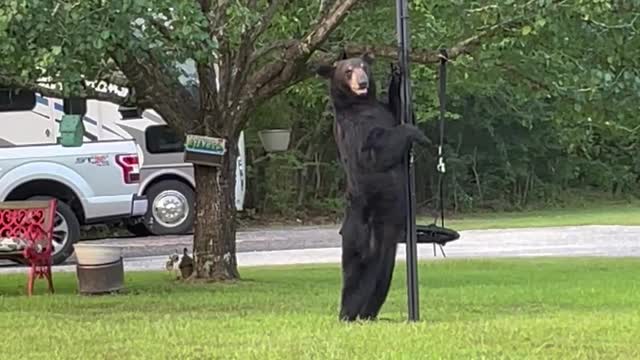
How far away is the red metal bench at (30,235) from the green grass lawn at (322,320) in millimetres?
402

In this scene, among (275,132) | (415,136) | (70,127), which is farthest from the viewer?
(275,132)

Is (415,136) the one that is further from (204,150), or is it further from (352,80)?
(204,150)

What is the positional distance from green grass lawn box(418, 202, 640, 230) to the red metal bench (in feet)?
36.7

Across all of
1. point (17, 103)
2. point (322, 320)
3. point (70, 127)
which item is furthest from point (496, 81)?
point (17, 103)

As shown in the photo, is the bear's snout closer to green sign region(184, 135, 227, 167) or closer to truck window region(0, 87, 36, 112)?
green sign region(184, 135, 227, 167)

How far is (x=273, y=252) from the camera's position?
848 inches

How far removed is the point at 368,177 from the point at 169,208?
1436cm

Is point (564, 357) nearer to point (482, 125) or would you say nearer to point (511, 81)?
point (511, 81)

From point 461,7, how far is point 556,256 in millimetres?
7455

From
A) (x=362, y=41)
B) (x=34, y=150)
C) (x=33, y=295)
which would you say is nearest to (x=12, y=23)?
(x=33, y=295)

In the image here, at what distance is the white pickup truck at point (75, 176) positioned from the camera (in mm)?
20281

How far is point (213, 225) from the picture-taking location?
48.3 ft

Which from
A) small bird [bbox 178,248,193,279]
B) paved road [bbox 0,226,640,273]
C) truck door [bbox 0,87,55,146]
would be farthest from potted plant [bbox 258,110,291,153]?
small bird [bbox 178,248,193,279]

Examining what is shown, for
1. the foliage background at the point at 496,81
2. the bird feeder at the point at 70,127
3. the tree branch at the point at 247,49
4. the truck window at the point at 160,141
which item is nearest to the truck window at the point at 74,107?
the truck window at the point at 160,141
